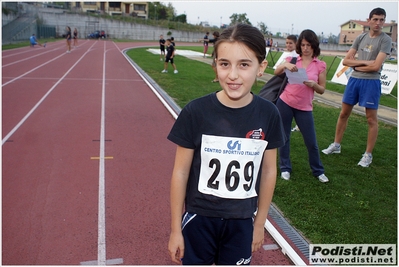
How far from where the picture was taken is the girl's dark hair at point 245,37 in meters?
1.69

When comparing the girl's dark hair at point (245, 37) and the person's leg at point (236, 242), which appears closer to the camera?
the girl's dark hair at point (245, 37)

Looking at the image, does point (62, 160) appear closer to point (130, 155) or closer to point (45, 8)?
point (130, 155)

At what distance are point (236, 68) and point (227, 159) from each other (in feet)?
1.46

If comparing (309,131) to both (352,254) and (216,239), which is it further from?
(216,239)

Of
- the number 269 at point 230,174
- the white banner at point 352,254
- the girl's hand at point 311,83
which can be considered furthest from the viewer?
the girl's hand at point 311,83

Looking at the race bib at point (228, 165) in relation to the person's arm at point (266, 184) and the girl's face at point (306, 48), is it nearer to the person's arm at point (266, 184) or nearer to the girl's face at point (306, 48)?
the person's arm at point (266, 184)

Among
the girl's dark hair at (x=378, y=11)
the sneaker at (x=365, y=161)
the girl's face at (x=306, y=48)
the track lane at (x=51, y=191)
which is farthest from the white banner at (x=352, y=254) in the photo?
the girl's dark hair at (x=378, y=11)

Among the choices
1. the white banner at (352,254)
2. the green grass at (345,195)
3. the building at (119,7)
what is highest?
the building at (119,7)

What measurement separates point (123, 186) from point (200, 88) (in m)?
7.84

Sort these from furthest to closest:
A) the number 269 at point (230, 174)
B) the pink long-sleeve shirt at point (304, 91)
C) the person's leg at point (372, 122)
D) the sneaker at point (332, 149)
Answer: the sneaker at point (332, 149), the person's leg at point (372, 122), the pink long-sleeve shirt at point (304, 91), the number 269 at point (230, 174)

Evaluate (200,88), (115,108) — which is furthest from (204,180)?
(200,88)

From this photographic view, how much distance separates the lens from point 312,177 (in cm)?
476

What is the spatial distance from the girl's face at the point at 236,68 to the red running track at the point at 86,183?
1.92 m

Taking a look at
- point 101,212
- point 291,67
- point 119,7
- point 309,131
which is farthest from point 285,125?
point 119,7
